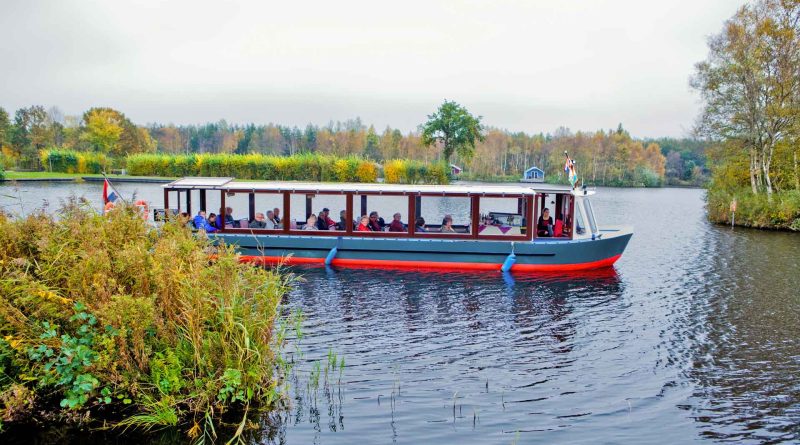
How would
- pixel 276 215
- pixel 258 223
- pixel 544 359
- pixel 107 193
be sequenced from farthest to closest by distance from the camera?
pixel 276 215
pixel 258 223
pixel 107 193
pixel 544 359

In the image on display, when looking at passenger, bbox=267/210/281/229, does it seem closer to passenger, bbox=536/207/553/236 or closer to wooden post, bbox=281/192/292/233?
wooden post, bbox=281/192/292/233

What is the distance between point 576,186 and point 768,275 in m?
6.73

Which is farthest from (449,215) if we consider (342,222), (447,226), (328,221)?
(328,221)

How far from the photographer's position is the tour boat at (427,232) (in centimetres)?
1938

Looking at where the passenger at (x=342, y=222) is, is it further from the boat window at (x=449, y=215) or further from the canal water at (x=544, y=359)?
the boat window at (x=449, y=215)

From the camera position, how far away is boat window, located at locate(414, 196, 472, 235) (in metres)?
20.0

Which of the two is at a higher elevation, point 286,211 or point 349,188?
point 349,188

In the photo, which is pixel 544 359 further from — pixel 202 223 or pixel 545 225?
pixel 202 223

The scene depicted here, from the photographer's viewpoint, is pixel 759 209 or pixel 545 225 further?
pixel 759 209

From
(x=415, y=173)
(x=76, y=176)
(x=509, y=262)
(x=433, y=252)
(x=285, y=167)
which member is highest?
(x=285, y=167)

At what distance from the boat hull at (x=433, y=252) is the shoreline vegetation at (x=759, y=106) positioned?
66.5ft

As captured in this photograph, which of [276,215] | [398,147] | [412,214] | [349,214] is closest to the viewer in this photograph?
[412,214]

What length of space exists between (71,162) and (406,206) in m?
63.4

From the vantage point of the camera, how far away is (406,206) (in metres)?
20.1
